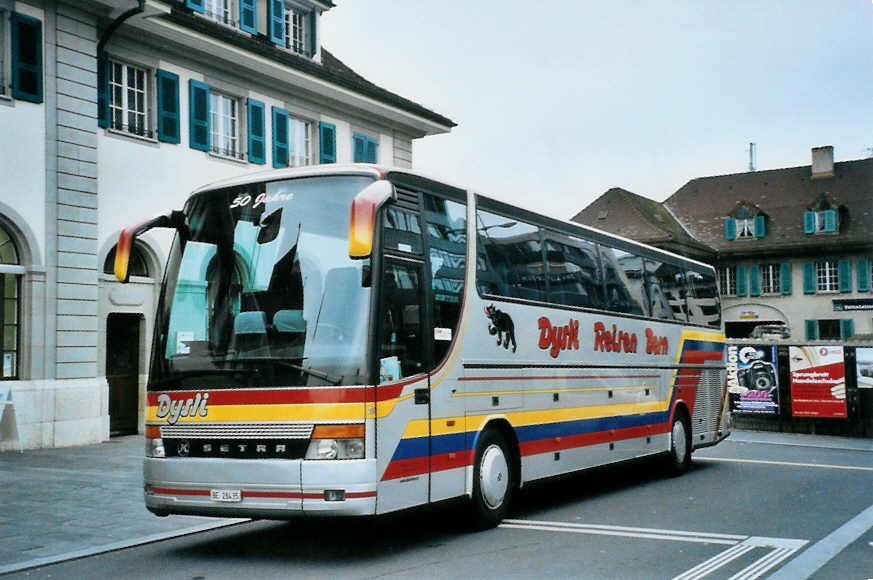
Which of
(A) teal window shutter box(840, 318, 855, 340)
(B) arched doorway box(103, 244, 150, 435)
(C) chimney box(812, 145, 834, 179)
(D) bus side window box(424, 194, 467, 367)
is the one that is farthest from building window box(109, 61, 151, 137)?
(C) chimney box(812, 145, 834, 179)

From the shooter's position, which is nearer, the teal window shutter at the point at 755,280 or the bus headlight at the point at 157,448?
the bus headlight at the point at 157,448

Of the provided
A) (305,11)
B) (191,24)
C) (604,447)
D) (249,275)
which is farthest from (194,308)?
(305,11)

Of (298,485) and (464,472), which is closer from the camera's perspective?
(298,485)

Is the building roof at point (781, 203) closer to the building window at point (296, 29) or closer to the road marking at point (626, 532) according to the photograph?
the building window at point (296, 29)

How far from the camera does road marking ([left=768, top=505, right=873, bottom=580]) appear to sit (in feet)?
26.4

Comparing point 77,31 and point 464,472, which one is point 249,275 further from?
point 77,31

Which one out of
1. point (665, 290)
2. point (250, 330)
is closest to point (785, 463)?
point (665, 290)

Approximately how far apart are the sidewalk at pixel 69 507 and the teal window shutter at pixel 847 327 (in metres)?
46.5

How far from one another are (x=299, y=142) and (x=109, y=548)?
718 inches

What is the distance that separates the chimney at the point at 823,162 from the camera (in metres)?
63.7

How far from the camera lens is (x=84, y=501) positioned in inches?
487

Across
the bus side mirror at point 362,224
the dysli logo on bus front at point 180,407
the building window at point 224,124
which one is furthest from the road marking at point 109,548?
the building window at point 224,124

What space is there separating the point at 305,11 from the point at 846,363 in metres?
16.9

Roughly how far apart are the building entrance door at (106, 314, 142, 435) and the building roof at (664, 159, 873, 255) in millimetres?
44557
